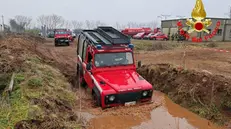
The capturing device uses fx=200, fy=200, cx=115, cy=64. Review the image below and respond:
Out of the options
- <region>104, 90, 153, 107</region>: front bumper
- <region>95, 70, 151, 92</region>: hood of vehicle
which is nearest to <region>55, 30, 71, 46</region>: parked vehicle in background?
<region>95, 70, 151, 92</region>: hood of vehicle

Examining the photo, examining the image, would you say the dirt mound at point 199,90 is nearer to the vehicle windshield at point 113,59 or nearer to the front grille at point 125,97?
the front grille at point 125,97

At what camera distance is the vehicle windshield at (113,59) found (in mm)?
7297

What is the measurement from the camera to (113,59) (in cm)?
746

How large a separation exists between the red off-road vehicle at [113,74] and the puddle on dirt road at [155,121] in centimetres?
48

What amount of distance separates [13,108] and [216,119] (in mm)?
5815

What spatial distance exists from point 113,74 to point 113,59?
59cm

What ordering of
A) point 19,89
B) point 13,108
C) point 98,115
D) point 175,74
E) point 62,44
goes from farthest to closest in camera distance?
point 62,44, point 175,74, point 98,115, point 19,89, point 13,108

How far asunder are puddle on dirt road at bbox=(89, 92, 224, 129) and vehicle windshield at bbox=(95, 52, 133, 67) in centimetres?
194

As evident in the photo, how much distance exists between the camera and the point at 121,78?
23.0ft

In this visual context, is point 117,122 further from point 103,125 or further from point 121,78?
point 121,78

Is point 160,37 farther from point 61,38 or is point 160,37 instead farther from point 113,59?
point 113,59

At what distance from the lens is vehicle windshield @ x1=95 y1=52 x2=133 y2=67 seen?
7297 millimetres

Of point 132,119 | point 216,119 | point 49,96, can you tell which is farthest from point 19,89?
point 216,119

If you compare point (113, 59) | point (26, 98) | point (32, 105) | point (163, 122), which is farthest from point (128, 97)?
point (26, 98)
